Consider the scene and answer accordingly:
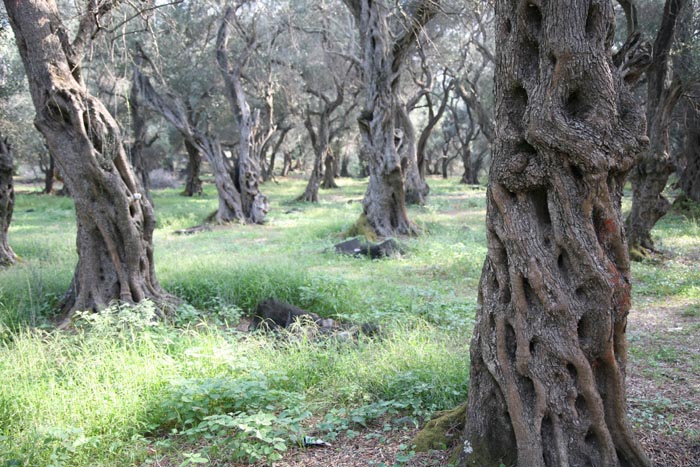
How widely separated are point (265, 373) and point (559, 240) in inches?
108

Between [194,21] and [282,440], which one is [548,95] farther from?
[194,21]

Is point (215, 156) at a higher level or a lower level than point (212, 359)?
higher

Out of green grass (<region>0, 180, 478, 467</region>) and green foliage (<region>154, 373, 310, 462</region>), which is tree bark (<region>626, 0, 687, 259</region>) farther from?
green foliage (<region>154, 373, 310, 462</region>)

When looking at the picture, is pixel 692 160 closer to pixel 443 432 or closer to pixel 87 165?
pixel 443 432

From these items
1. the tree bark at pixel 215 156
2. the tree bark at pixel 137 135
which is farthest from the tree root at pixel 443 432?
the tree bark at pixel 137 135

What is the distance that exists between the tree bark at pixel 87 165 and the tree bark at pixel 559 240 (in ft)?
16.4

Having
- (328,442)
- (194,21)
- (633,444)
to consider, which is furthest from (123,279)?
(194,21)

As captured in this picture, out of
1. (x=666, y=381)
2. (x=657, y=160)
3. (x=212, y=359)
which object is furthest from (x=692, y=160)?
(x=212, y=359)

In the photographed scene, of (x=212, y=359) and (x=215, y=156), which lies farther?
(x=215, y=156)

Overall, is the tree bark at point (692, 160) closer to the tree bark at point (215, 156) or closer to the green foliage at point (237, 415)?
the tree bark at point (215, 156)

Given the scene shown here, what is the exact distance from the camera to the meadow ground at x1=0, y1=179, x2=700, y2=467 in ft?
11.0

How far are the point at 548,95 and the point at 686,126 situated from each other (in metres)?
16.7

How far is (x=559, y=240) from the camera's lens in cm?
273

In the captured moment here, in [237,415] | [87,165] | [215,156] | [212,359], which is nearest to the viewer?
[237,415]
